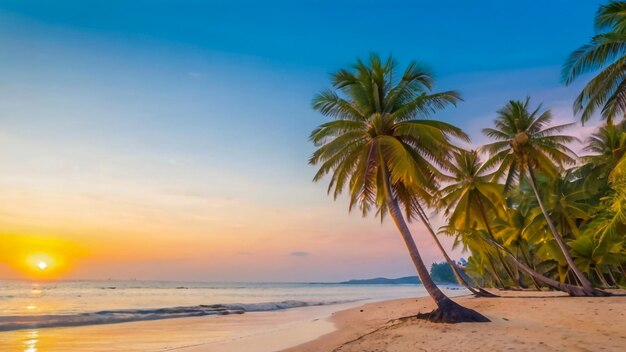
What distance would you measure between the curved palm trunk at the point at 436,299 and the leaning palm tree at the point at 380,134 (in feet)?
0.12

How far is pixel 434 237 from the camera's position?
21.0 metres

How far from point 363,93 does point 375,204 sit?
4.96 meters

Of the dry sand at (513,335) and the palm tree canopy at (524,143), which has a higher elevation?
the palm tree canopy at (524,143)

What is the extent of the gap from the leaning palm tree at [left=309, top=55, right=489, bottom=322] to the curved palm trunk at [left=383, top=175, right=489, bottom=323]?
4 centimetres

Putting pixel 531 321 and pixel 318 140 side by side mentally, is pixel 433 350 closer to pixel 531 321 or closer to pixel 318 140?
pixel 531 321

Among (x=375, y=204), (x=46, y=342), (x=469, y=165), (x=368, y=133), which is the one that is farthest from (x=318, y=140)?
(x=469, y=165)

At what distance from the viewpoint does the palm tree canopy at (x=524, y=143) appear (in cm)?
2173

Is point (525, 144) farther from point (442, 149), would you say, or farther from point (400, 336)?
point (400, 336)

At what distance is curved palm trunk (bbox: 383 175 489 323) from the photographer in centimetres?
1245

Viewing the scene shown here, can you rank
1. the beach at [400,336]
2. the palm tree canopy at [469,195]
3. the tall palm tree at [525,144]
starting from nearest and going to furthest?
the beach at [400,336], the tall palm tree at [525,144], the palm tree canopy at [469,195]

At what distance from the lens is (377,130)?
15023mm

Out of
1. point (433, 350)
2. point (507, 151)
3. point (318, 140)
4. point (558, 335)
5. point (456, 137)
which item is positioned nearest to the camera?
point (433, 350)

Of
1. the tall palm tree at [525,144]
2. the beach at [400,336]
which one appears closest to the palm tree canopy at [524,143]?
the tall palm tree at [525,144]

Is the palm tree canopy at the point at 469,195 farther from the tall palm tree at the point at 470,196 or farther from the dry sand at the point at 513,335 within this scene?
the dry sand at the point at 513,335
